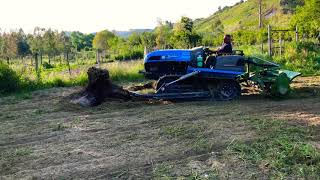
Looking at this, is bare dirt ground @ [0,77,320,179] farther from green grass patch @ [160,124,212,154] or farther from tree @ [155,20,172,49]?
tree @ [155,20,172,49]

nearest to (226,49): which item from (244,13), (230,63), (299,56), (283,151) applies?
(230,63)

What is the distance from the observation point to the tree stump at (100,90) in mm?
11416

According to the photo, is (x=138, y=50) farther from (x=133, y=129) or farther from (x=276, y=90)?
(x=133, y=129)

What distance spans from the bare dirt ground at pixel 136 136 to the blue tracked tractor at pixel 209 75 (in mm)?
310

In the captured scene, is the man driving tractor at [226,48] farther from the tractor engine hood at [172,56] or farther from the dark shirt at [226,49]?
the tractor engine hood at [172,56]

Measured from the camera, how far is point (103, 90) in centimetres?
1157

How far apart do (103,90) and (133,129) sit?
3178mm

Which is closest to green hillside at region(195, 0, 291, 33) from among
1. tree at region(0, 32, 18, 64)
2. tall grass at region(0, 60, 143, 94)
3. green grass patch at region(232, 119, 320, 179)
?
tree at region(0, 32, 18, 64)

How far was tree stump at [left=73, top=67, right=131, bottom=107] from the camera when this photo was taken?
37.5ft

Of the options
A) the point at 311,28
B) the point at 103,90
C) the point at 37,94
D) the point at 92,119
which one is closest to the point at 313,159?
the point at 92,119

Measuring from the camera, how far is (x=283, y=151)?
22.3 ft

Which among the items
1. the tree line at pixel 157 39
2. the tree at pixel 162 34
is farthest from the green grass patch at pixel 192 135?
the tree at pixel 162 34

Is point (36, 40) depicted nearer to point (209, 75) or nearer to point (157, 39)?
point (157, 39)

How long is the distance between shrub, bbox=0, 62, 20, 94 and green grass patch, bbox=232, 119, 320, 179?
878 centimetres
